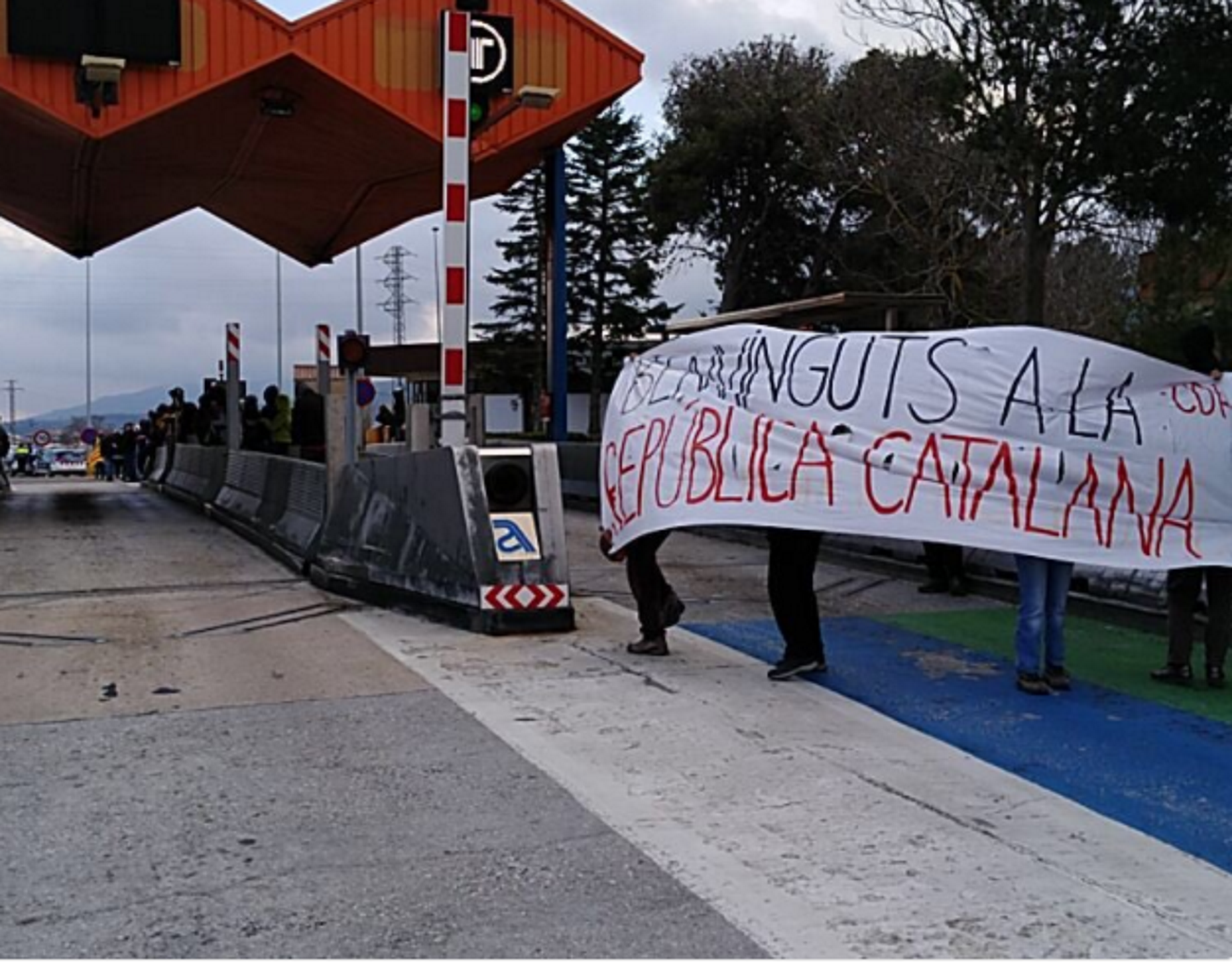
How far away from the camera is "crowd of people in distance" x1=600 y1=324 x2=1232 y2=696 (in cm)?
721

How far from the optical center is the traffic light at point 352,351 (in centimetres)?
1166

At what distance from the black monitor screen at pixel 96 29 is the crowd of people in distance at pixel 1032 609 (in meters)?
13.0

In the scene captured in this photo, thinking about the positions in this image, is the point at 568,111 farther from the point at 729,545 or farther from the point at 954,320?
the point at 954,320

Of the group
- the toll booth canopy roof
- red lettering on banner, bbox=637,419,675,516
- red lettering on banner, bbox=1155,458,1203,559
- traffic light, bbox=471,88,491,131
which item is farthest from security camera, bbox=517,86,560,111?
red lettering on banner, bbox=1155,458,1203,559

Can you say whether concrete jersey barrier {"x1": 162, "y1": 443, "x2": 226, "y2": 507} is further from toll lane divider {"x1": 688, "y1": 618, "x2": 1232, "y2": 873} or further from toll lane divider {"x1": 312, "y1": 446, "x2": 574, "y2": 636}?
toll lane divider {"x1": 688, "y1": 618, "x2": 1232, "y2": 873}

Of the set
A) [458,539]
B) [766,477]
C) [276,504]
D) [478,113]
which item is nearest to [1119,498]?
[766,477]


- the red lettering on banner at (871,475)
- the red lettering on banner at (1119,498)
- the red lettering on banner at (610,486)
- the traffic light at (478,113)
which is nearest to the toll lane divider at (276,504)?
the traffic light at (478,113)

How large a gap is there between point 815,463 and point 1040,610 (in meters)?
1.53

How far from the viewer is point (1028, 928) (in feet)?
13.4

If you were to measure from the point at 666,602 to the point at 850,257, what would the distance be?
3473 cm

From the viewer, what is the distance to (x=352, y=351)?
38.8ft

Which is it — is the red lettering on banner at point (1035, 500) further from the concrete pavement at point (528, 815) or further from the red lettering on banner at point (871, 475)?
the concrete pavement at point (528, 815)

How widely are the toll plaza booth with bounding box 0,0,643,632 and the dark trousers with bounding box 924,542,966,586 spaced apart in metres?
3.31

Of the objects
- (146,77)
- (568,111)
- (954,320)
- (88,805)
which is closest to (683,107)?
(954,320)
